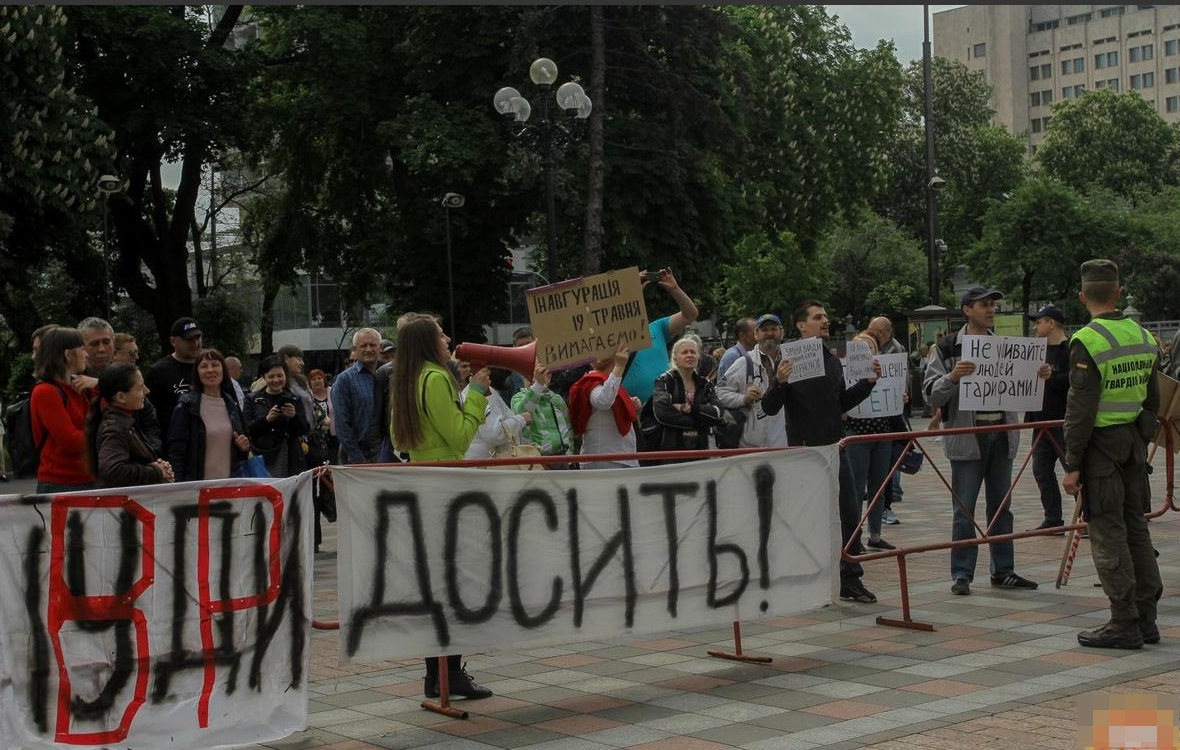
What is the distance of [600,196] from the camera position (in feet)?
88.7

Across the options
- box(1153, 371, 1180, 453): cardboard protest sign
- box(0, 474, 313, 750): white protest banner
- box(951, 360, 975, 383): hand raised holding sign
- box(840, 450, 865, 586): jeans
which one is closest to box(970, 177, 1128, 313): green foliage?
box(1153, 371, 1180, 453): cardboard protest sign

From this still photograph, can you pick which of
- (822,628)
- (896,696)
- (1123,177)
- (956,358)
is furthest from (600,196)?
(1123,177)

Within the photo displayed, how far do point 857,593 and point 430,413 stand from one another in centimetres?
364

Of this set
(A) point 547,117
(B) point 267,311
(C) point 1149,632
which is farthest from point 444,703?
(B) point 267,311

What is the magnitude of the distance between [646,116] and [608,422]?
21339mm

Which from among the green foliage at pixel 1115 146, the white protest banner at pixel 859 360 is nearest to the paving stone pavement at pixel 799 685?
the white protest banner at pixel 859 360

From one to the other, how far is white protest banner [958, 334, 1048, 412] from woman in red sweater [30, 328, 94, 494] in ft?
17.6

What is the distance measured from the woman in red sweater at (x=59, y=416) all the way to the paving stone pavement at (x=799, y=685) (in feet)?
5.51

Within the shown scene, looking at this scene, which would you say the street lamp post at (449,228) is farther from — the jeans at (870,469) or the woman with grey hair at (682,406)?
the woman with grey hair at (682,406)

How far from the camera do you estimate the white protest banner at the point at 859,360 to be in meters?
10.4

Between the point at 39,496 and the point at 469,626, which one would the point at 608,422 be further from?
the point at 39,496

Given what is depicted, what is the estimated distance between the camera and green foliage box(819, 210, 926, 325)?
2448 inches

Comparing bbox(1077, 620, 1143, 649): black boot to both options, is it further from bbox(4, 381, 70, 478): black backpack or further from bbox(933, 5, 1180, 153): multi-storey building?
bbox(933, 5, 1180, 153): multi-storey building

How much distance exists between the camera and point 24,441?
26.5ft
